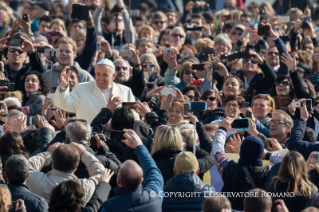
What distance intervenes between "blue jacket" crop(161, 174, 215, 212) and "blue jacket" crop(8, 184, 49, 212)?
0.97 m

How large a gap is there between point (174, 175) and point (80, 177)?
0.81 m

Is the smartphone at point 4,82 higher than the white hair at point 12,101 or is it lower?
higher

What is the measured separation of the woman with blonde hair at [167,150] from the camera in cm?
690

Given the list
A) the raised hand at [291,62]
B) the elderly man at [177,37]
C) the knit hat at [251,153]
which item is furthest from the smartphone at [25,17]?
the knit hat at [251,153]

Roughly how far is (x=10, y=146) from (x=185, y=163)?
173 cm

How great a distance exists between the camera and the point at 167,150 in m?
6.93

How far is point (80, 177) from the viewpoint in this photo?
21.9 ft

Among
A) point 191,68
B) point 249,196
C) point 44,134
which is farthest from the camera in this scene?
point 191,68

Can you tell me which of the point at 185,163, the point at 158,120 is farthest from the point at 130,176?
the point at 158,120

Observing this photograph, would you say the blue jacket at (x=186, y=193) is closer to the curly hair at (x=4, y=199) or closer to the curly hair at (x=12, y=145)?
the curly hair at (x=4, y=199)

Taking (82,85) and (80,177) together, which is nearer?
(80,177)

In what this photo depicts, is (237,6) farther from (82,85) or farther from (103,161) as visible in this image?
(103,161)

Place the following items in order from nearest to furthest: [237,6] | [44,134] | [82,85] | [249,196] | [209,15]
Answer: [249,196], [44,134], [82,85], [209,15], [237,6]

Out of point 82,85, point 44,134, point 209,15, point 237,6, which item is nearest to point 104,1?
point 209,15
